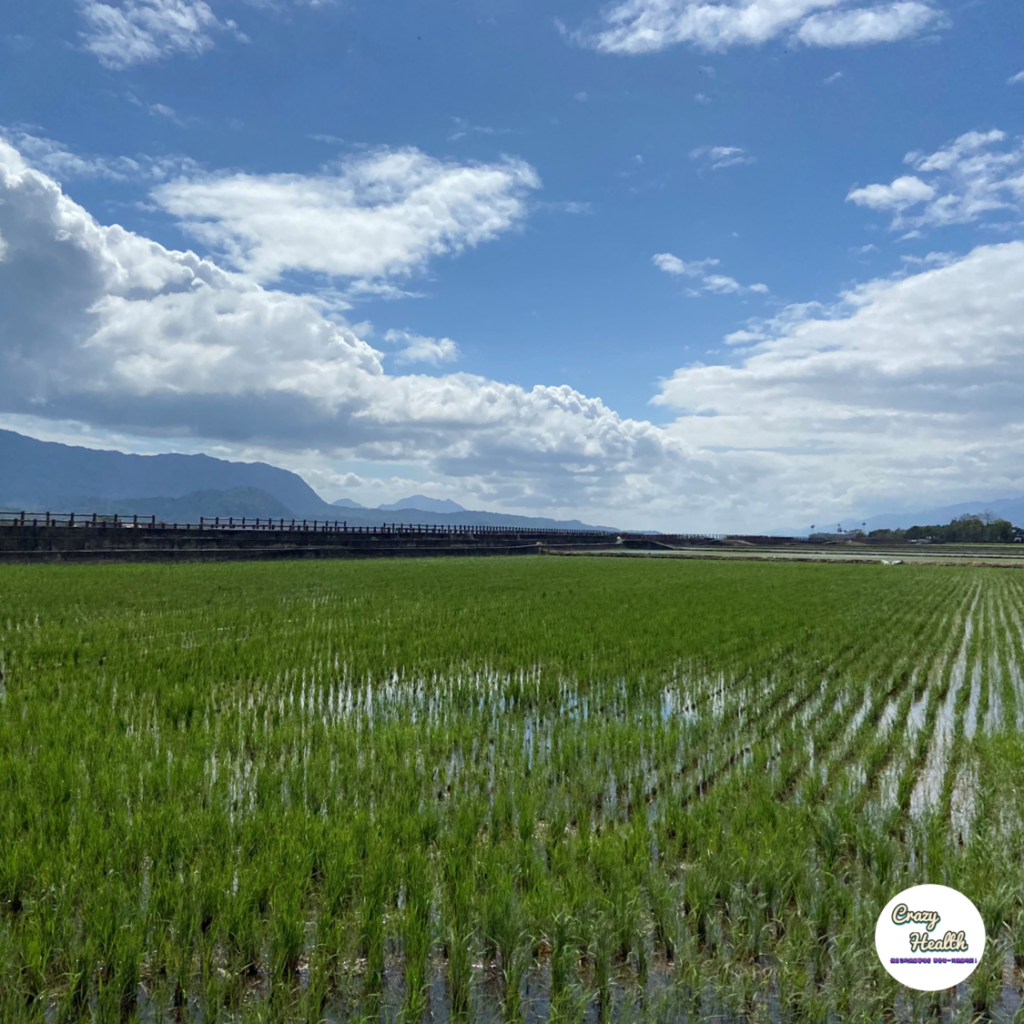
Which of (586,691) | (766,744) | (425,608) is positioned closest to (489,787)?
(766,744)

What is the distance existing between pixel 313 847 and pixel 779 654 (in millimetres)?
10172

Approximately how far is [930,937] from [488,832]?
2674 millimetres

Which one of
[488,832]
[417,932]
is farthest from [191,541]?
[417,932]

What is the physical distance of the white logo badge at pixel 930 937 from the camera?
340 cm

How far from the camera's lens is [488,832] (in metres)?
5.00

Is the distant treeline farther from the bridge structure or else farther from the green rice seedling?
the green rice seedling

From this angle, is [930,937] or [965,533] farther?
[965,533]

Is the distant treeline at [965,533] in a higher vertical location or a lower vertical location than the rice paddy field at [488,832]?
higher

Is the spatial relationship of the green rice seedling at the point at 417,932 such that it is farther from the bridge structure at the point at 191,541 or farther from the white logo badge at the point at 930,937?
the bridge structure at the point at 191,541

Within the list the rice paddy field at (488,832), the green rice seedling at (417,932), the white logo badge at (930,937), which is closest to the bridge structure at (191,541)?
the rice paddy field at (488,832)

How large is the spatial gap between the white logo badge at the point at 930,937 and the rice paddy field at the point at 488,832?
0.28ft

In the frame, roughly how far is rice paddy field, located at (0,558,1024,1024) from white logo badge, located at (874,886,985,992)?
9 centimetres

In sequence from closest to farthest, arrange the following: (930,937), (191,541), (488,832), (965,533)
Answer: (930,937) < (488,832) < (191,541) < (965,533)

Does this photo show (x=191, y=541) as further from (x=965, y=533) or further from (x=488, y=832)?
(x=965, y=533)
